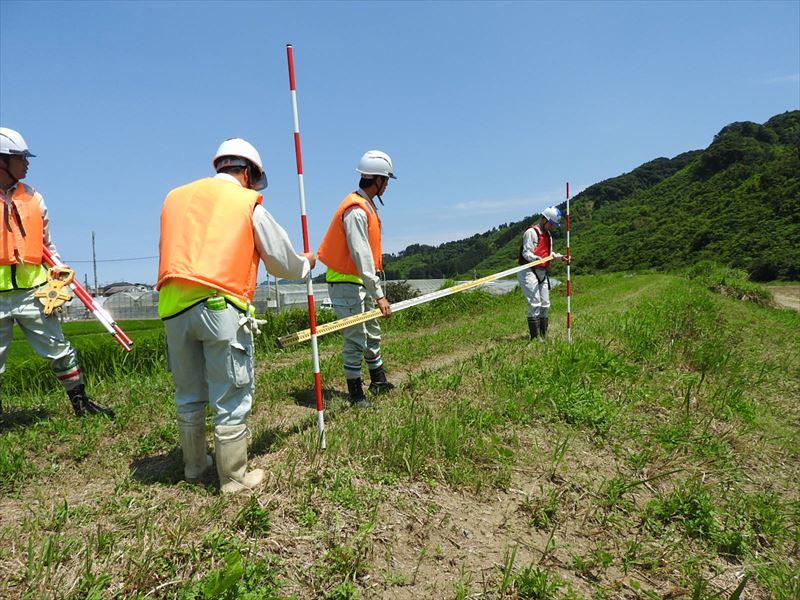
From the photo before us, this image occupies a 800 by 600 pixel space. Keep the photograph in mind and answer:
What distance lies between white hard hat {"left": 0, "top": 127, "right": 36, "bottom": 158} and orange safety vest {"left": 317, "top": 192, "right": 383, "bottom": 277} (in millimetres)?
2675

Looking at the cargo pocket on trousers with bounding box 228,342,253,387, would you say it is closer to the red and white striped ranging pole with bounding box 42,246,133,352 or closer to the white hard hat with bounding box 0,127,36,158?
the red and white striped ranging pole with bounding box 42,246,133,352

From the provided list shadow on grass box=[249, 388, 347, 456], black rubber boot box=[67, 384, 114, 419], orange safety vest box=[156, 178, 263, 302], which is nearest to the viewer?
orange safety vest box=[156, 178, 263, 302]

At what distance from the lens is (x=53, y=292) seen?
4543 mm

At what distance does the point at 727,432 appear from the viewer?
15.2 feet

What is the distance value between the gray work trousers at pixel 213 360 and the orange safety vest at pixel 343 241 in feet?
6.35

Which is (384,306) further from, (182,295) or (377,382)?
(182,295)

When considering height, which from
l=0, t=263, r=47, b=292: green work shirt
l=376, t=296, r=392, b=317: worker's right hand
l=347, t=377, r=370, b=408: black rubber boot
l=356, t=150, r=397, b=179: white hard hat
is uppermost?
l=356, t=150, r=397, b=179: white hard hat

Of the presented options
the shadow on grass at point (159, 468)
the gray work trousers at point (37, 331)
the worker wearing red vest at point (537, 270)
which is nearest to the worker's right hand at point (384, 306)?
the shadow on grass at point (159, 468)

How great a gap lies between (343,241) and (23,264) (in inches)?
112

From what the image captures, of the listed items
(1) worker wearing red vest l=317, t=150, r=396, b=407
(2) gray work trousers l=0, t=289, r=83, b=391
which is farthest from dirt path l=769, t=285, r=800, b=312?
(2) gray work trousers l=0, t=289, r=83, b=391

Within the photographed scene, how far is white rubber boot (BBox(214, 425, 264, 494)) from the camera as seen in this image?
3.01 m

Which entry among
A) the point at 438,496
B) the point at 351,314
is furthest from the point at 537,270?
the point at 438,496

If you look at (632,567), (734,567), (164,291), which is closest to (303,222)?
(164,291)

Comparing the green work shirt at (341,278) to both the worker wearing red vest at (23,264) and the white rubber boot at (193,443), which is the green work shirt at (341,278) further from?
the worker wearing red vest at (23,264)
